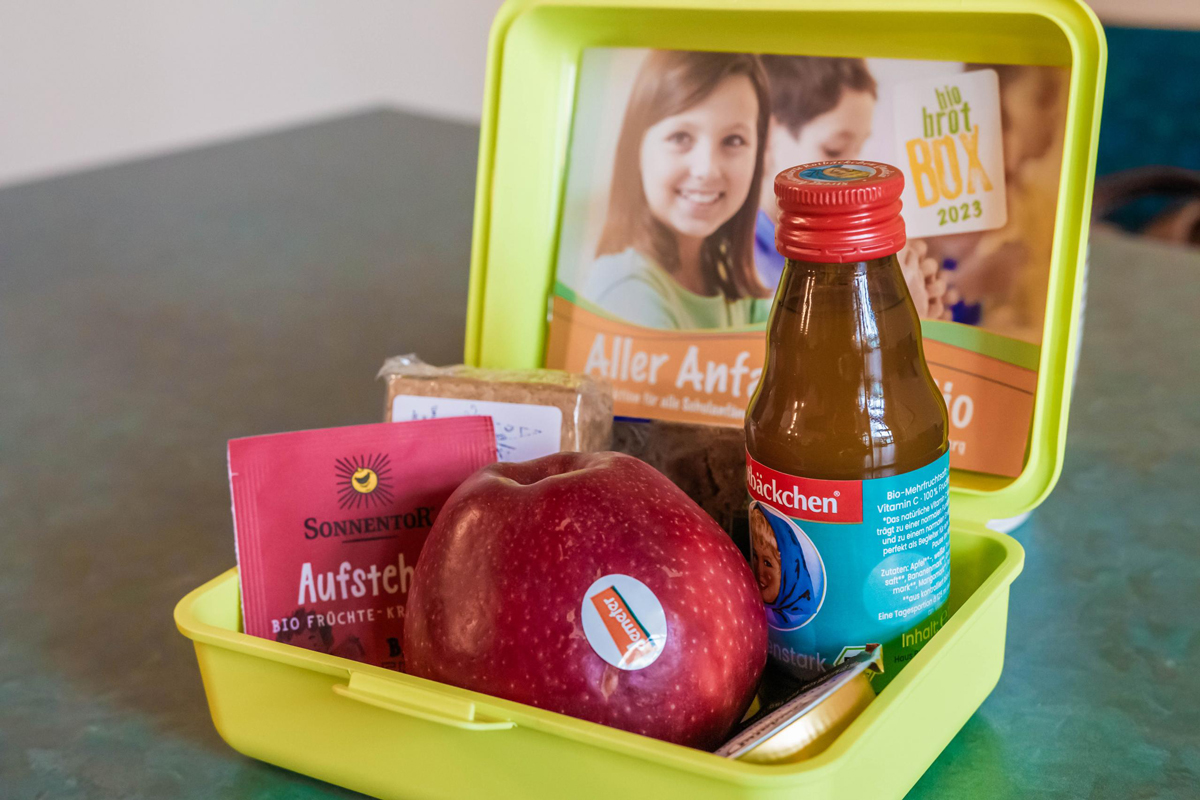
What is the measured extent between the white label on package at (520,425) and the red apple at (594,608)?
0.14m

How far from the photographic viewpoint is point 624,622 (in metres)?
0.50

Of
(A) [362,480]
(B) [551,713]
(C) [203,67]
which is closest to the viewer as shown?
(B) [551,713]

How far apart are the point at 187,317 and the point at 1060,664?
40.7 inches

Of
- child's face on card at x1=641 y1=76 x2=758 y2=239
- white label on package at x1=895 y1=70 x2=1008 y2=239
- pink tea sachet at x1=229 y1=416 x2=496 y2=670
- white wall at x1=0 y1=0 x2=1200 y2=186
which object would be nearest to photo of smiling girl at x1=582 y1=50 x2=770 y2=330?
child's face on card at x1=641 y1=76 x2=758 y2=239

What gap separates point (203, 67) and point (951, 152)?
3251 mm

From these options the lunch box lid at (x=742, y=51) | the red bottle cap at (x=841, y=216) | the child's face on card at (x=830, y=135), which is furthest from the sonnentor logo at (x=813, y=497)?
the child's face on card at (x=830, y=135)

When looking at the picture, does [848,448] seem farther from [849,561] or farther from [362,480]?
[362,480]

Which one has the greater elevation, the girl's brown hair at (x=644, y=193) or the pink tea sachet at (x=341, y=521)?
the girl's brown hair at (x=644, y=193)

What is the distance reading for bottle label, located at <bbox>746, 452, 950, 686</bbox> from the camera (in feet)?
1.68

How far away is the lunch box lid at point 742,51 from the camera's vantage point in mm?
662

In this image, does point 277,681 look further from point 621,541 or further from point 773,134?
point 773,134

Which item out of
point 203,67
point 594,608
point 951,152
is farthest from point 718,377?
point 203,67

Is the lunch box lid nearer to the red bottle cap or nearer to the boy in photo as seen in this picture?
the boy in photo

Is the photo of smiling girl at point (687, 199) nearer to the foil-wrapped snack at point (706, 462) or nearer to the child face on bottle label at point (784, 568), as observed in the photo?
the foil-wrapped snack at point (706, 462)
